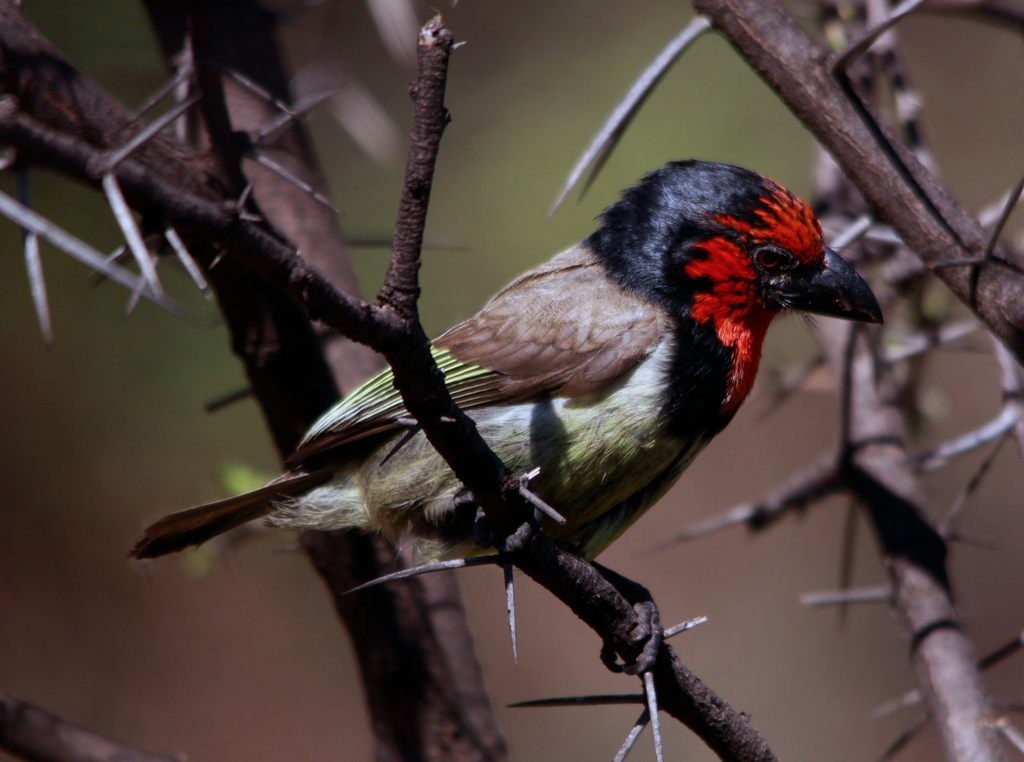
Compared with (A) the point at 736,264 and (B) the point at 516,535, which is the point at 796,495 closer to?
(A) the point at 736,264

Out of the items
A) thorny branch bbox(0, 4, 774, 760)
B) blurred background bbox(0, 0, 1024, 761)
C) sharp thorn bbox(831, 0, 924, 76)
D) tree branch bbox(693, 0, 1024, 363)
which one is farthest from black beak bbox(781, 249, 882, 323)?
blurred background bbox(0, 0, 1024, 761)

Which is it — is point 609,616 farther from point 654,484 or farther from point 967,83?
point 967,83

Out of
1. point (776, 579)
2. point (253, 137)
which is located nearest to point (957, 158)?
point (776, 579)

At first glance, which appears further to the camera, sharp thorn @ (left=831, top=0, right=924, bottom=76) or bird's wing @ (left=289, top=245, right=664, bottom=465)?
bird's wing @ (left=289, top=245, right=664, bottom=465)

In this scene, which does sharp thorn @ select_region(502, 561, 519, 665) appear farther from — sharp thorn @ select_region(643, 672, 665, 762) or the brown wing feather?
the brown wing feather

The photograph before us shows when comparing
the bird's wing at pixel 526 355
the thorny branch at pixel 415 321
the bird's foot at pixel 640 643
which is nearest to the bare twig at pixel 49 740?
the thorny branch at pixel 415 321

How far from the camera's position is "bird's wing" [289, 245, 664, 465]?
3.25m

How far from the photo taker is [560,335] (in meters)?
3.34

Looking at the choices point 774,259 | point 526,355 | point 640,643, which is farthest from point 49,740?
point 774,259

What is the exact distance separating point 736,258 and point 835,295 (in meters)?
0.30

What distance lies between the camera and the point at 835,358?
4016 mm

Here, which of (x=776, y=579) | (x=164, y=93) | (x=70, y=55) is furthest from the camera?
(x=776, y=579)

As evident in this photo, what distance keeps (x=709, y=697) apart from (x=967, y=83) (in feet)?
18.2

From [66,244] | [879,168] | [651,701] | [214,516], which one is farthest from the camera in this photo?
[214,516]
